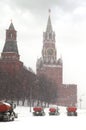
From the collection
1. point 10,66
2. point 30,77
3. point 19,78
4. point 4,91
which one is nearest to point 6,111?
point 4,91

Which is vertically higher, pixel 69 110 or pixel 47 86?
pixel 47 86

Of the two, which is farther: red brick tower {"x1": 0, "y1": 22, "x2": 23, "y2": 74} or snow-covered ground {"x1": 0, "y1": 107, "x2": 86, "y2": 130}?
red brick tower {"x1": 0, "y1": 22, "x2": 23, "y2": 74}

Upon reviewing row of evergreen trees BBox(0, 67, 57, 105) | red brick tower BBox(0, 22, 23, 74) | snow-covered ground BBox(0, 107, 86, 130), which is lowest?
snow-covered ground BBox(0, 107, 86, 130)

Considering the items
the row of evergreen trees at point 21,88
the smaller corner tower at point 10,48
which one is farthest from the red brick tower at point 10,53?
the row of evergreen trees at point 21,88

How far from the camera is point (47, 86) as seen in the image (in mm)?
141000

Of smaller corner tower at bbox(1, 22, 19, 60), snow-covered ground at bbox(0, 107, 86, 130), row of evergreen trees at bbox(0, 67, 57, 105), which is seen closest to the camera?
snow-covered ground at bbox(0, 107, 86, 130)

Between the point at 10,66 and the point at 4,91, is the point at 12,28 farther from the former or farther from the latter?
the point at 4,91

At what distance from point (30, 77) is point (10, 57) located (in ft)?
63.9

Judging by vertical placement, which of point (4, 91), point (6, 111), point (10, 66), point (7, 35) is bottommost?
point (6, 111)

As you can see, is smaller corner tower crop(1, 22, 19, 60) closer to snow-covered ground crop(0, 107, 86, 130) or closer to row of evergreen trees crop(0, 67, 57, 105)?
row of evergreen trees crop(0, 67, 57, 105)

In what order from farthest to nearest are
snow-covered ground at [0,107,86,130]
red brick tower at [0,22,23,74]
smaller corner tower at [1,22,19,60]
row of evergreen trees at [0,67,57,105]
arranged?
1. smaller corner tower at [1,22,19,60]
2. red brick tower at [0,22,23,74]
3. row of evergreen trees at [0,67,57,105]
4. snow-covered ground at [0,107,86,130]

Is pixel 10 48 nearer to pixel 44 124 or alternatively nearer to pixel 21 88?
pixel 21 88

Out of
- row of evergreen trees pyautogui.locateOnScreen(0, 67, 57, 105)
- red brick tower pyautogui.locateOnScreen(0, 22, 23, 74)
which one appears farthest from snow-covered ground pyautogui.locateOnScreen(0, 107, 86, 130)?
red brick tower pyautogui.locateOnScreen(0, 22, 23, 74)

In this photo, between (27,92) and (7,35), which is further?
(7,35)
